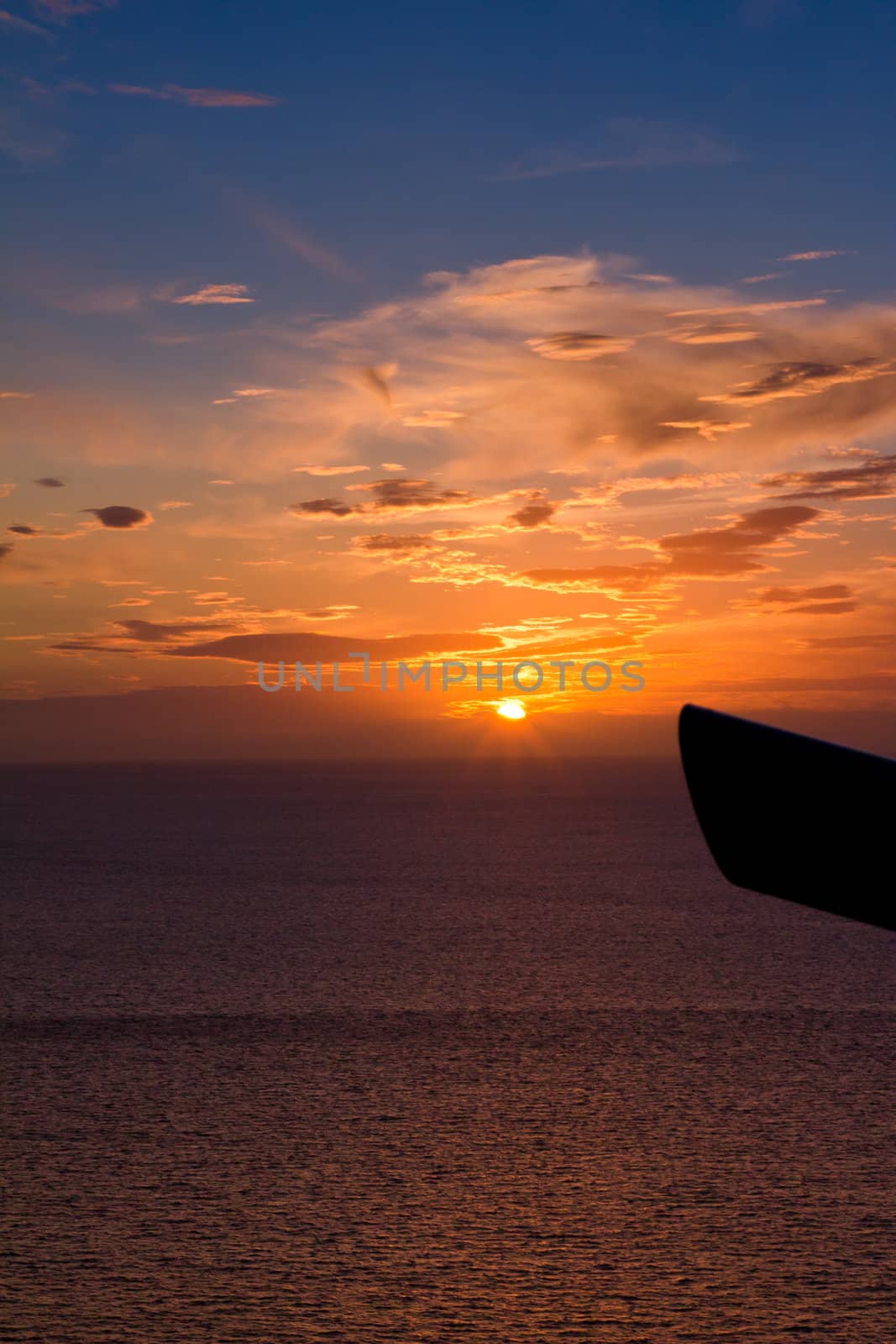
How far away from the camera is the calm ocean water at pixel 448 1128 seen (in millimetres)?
6148

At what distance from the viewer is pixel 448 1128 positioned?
8758 mm

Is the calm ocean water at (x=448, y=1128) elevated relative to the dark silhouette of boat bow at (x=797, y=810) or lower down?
lower down

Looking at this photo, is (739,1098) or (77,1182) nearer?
(77,1182)

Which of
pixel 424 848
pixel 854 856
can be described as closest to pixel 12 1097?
pixel 854 856

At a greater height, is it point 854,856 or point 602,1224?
point 854,856

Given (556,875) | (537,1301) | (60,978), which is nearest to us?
(537,1301)

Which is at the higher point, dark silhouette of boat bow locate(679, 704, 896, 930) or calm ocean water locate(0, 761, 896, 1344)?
dark silhouette of boat bow locate(679, 704, 896, 930)

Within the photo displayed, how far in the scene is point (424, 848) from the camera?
33188 millimetres

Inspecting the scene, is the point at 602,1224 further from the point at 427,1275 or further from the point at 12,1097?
the point at 12,1097

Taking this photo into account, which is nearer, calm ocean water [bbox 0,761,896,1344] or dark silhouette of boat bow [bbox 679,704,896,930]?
dark silhouette of boat bow [bbox 679,704,896,930]

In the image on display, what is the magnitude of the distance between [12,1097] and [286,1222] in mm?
3581

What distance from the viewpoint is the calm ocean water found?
20.2 ft

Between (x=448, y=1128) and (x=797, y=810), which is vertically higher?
(x=797, y=810)

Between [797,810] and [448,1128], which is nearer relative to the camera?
[797,810]
